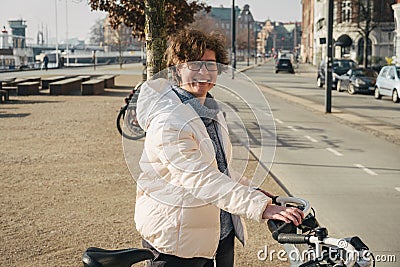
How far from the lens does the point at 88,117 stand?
19688 millimetres

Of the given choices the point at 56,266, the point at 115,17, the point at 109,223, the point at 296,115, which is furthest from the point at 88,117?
the point at 56,266

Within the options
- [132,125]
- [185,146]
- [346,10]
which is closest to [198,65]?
[185,146]

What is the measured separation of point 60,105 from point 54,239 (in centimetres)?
1801

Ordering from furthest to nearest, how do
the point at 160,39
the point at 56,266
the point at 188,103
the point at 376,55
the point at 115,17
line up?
1. the point at 376,55
2. the point at 115,17
3. the point at 160,39
4. the point at 56,266
5. the point at 188,103

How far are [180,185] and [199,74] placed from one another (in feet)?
1.84

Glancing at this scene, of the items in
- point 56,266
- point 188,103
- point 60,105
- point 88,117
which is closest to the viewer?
point 188,103

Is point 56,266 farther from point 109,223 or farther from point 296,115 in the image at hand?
point 296,115

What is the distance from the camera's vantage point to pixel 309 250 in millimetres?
3115

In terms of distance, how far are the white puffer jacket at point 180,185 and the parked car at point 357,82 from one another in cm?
2925

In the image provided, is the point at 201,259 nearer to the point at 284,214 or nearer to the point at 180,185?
the point at 180,185

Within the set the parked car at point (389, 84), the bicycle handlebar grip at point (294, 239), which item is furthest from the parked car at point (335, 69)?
the bicycle handlebar grip at point (294, 239)

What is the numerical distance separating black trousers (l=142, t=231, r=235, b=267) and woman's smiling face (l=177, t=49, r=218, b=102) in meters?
0.82

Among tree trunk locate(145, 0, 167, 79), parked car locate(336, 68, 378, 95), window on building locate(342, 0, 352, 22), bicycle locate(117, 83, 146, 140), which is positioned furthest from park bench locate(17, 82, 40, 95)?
window on building locate(342, 0, 352, 22)

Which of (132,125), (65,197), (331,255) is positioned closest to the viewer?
Result: (331,255)
